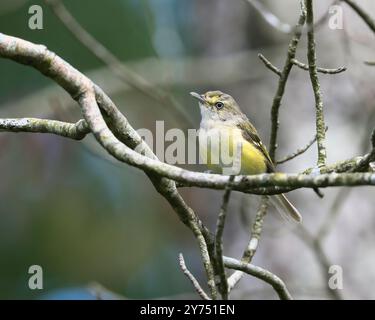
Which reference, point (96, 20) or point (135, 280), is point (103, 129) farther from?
point (96, 20)

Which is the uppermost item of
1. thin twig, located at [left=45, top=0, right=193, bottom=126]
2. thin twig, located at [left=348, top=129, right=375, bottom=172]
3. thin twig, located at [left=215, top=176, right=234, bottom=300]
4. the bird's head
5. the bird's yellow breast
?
thin twig, located at [left=45, top=0, right=193, bottom=126]

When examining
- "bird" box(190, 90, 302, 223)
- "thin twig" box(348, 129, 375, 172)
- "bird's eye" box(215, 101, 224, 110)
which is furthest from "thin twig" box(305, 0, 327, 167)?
"bird's eye" box(215, 101, 224, 110)

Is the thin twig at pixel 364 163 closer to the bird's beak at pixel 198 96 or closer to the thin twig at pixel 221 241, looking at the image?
the thin twig at pixel 221 241

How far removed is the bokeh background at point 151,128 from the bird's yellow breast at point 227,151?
1.60 m

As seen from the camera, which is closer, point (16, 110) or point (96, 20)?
point (16, 110)

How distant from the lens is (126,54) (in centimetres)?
741

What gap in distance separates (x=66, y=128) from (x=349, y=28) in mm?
3407

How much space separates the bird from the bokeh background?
4.96 ft

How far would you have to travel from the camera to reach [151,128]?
22.7 ft

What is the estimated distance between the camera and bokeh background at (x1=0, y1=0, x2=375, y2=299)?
587 centimetres

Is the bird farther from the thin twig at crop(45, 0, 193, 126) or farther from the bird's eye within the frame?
the thin twig at crop(45, 0, 193, 126)

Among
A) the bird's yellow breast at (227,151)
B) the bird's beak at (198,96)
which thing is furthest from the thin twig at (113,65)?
the bird's yellow breast at (227,151)
